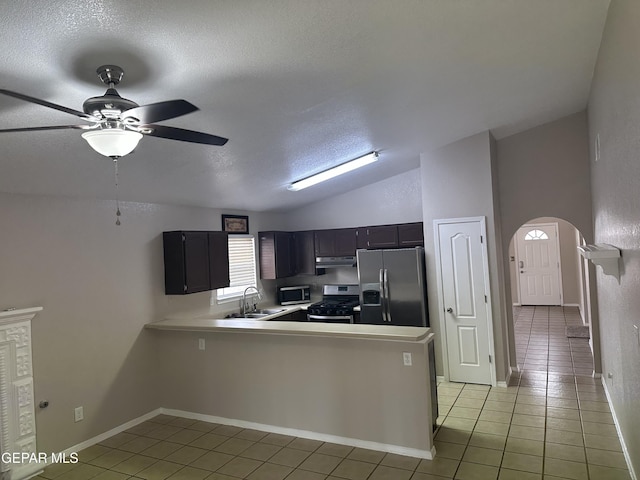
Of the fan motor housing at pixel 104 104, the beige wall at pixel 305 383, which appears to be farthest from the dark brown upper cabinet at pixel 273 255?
the fan motor housing at pixel 104 104

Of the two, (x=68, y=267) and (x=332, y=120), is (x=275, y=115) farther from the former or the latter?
(x=68, y=267)

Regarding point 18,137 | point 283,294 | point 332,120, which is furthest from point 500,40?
point 283,294

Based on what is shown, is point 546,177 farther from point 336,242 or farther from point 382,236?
point 336,242

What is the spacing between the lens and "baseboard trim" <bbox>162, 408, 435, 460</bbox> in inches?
144

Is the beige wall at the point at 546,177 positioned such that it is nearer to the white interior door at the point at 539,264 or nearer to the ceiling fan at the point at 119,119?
the ceiling fan at the point at 119,119

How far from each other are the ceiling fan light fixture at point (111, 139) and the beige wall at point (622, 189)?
246 cm

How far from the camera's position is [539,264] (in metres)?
10.6

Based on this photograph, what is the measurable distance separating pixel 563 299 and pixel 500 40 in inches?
360

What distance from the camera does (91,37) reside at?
2008mm

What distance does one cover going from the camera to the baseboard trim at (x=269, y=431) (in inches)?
145

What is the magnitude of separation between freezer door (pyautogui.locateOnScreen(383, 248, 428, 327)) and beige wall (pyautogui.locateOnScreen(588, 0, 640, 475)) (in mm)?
1972

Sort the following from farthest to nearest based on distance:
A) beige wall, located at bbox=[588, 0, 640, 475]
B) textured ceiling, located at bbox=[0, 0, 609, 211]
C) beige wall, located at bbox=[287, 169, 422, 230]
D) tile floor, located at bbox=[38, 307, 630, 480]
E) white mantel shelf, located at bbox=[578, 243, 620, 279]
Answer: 1. beige wall, located at bbox=[287, 169, 422, 230]
2. tile floor, located at bbox=[38, 307, 630, 480]
3. white mantel shelf, located at bbox=[578, 243, 620, 279]
4. beige wall, located at bbox=[588, 0, 640, 475]
5. textured ceiling, located at bbox=[0, 0, 609, 211]

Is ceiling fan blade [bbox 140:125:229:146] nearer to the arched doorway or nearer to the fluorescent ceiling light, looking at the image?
the fluorescent ceiling light

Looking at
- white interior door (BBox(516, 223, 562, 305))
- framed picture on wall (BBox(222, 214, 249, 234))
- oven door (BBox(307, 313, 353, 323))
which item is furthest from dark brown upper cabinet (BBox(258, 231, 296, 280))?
white interior door (BBox(516, 223, 562, 305))
